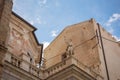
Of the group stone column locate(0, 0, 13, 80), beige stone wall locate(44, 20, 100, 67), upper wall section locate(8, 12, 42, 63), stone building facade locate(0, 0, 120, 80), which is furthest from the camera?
beige stone wall locate(44, 20, 100, 67)

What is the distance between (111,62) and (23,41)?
883 cm

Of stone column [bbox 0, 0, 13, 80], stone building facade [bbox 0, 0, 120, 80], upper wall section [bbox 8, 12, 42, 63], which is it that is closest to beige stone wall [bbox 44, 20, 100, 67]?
stone building facade [bbox 0, 0, 120, 80]

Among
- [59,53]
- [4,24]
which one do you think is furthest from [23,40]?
[4,24]

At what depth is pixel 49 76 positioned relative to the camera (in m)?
18.2

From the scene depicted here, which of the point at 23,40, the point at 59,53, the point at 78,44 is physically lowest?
the point at 23,40

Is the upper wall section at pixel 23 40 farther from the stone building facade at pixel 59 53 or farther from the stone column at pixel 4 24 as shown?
the stone column at pixel 4 24

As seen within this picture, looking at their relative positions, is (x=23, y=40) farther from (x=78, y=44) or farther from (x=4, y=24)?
(x=4, y=24)

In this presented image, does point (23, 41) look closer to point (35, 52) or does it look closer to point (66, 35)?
point (35, 52)

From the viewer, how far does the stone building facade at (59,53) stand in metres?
15.3

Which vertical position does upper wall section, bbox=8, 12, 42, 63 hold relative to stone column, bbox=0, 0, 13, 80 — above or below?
above

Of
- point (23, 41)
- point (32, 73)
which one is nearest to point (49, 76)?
point (32, 73)

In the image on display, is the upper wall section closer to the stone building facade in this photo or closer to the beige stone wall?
the stone building facade

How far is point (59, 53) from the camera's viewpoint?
26719mm

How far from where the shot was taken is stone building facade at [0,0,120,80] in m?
15.3
